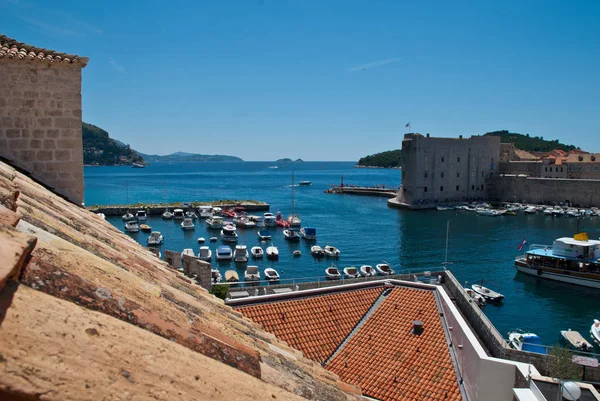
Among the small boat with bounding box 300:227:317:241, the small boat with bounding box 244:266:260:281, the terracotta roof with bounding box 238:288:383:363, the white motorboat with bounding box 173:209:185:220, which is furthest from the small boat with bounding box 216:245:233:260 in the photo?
the terracotta roof with bounding box 238:288:383:363

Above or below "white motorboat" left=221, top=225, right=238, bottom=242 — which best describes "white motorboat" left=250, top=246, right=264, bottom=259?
below

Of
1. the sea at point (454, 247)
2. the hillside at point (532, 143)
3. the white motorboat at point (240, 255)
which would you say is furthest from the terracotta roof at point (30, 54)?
the hillside at point (532, 143)

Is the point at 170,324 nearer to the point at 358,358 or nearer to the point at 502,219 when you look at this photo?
the point at 358,358

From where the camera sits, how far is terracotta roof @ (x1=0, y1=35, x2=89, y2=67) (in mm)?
5465

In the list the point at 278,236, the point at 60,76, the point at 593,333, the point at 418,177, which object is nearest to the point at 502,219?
the point at 418,177

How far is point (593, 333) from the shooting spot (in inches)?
845

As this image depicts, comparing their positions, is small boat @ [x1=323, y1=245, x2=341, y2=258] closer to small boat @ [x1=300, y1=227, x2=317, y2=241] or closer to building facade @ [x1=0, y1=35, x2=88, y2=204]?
small boat @ [x1=300, y1=227, x2=317, y2=241]

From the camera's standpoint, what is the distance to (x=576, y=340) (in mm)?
20594

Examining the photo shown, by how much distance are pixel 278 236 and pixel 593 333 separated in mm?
29931

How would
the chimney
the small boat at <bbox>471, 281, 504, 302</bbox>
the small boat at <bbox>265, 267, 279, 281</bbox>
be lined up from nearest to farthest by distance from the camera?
the chimney → the small boat at <bbox>471, 281, 504, 302</bbox> → the small boat at <bbox>265, 267, 279, 281</bbox>

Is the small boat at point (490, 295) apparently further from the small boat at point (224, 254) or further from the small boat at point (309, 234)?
the small boat at point (309, 234)

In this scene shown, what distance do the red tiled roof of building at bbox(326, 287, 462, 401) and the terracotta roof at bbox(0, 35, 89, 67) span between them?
28.4 ft

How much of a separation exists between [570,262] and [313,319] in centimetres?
2550

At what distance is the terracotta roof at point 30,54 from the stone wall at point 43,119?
5cm
